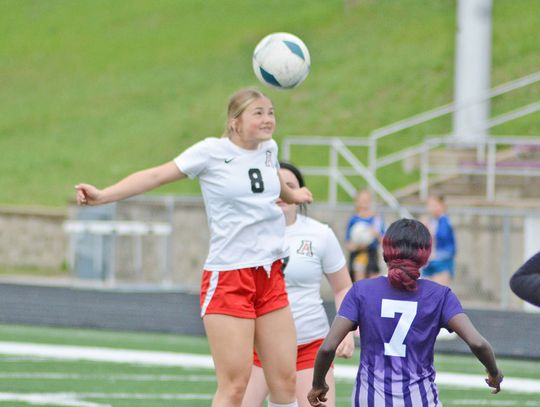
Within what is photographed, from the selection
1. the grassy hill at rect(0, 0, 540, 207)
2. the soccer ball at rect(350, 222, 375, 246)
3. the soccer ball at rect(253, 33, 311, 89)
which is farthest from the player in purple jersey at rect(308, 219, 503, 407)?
the grassy hill at rect(0, 0, 540, 207)

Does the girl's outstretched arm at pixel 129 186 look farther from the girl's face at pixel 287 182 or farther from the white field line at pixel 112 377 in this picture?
the white field line at pixel 112 377

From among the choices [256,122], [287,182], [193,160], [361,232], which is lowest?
[361,232]

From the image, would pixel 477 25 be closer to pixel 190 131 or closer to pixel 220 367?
pixel 190 131

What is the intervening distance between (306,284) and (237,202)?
89 cm

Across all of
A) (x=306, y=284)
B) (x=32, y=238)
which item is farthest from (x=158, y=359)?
(x=32, y=238)

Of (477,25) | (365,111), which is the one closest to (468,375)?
(477,25)

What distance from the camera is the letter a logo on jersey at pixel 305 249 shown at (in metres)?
7.34

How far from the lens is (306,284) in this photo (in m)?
7.39

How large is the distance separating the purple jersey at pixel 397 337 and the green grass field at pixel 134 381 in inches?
188

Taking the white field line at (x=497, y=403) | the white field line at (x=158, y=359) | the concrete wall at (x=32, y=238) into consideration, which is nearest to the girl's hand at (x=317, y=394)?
the white field line at (x=497, y=403)

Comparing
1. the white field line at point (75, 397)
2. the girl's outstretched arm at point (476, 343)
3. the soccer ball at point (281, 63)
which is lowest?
the white field line at point (75, 397)

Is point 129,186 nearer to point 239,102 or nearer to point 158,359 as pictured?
point 239,102

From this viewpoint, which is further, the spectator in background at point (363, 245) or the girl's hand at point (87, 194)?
the spectator in background at point (363, 245)

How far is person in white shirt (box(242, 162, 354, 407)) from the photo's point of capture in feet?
23.7
